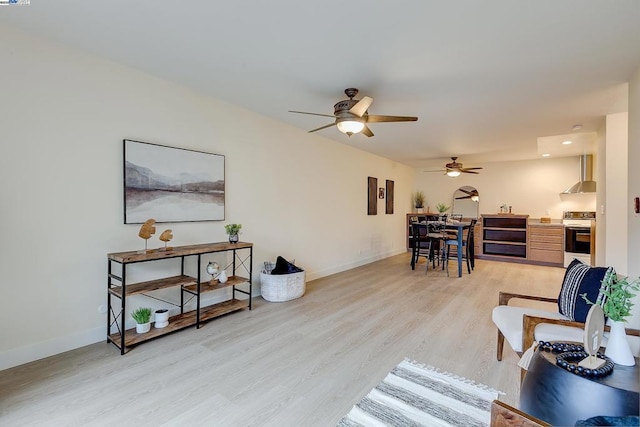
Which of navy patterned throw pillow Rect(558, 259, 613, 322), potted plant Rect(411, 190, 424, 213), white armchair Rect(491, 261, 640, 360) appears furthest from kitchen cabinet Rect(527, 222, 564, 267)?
navy patterned throw pillow Rect(558, 259, 613, 322)

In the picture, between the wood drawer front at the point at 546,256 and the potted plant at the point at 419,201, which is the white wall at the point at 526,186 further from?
the wood drawer front at the point at 546,256

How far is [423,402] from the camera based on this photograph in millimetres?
1871

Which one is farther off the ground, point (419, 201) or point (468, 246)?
point (419, 201)

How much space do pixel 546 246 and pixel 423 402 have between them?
6.41 meters

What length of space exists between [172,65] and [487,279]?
221 inches

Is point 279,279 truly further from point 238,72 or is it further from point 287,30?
point 287,30

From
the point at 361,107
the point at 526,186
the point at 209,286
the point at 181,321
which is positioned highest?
the point at 361,107

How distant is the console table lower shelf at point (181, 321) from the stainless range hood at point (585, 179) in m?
6.90

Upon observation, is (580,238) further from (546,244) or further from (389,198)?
(389,198)

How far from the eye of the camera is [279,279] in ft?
12.6

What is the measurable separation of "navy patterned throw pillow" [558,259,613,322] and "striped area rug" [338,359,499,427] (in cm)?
82

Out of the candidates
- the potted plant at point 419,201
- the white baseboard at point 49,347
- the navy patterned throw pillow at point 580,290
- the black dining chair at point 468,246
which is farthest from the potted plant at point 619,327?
the potted plant at point 419,201

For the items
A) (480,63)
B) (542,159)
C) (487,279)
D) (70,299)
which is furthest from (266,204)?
(542,159)

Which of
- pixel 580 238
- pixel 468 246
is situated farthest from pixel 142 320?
pixel 580 238
